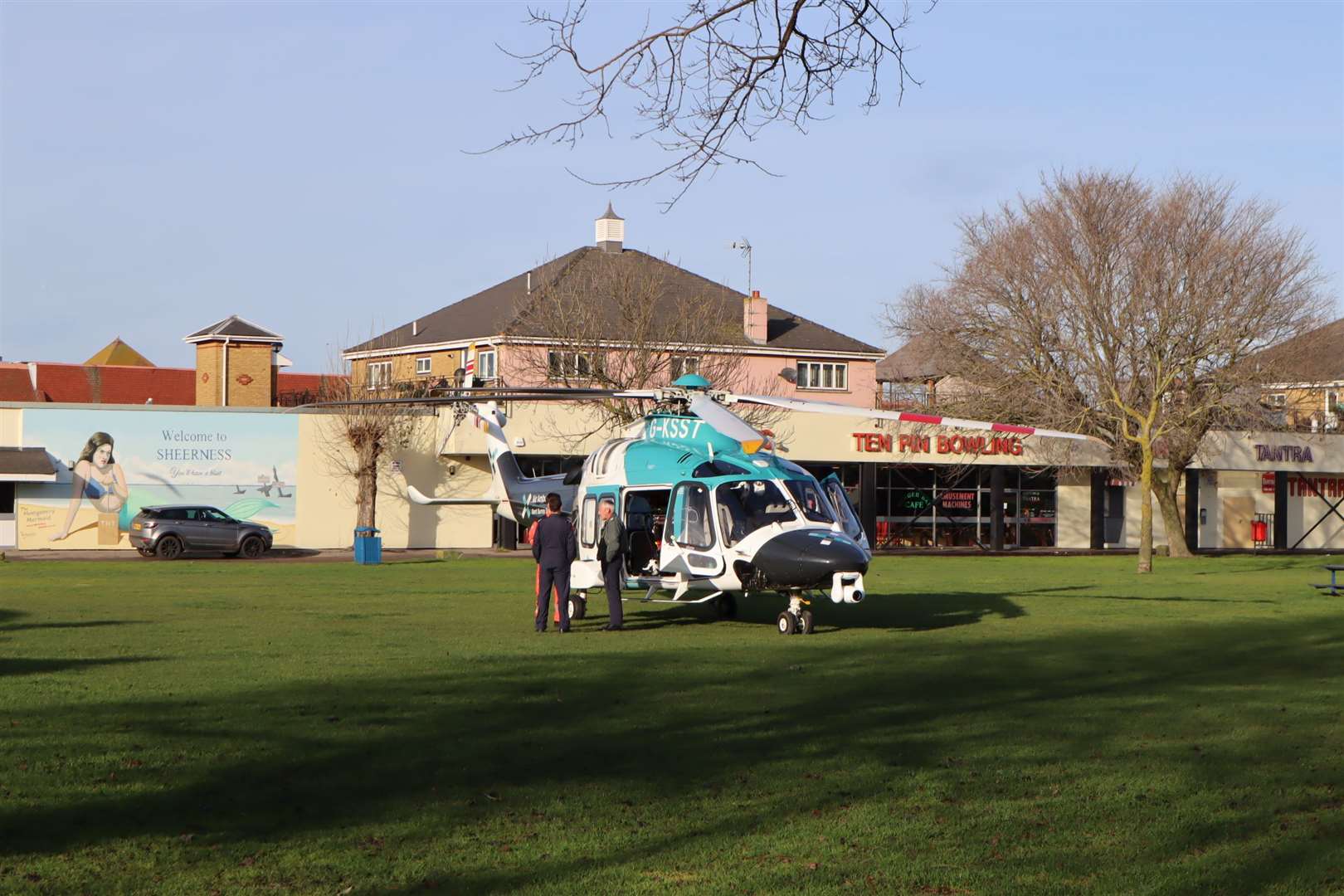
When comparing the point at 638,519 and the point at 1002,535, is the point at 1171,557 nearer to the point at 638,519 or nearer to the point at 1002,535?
the point at 1002,535

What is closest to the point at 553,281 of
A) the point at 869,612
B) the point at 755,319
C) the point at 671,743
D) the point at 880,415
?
the point at 755,319

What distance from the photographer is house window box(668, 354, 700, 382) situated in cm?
4147

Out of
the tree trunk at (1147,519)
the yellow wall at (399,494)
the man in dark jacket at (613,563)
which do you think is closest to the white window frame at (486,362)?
the yellow wall at (399,494)

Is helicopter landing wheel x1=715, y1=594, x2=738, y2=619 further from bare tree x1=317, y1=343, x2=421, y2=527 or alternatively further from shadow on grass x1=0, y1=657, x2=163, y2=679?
bare tree x1=317, y1=343, x2=421, y2=527

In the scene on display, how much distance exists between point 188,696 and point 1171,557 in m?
39.3

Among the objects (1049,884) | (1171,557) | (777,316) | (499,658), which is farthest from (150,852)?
(777,316)

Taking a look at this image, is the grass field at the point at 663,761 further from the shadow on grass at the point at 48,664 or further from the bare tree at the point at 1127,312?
the bare tree at the point at 1127,312

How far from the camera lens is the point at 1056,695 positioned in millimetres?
12633

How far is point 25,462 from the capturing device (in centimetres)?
4147

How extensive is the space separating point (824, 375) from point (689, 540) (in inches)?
1587

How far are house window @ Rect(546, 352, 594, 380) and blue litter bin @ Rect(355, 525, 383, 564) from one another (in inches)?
270

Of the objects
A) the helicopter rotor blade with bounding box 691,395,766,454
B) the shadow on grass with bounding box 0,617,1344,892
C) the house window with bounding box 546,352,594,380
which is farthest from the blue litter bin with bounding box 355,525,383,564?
the shadow on grass with bounding box 0,617,1344,892

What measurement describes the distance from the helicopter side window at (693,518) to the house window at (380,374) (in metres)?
30.5

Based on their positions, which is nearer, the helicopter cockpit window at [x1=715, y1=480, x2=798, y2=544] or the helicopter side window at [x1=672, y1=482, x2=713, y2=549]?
the helicopter cockpit window at [x1=715, y1=480, x2=798, y2=544]
